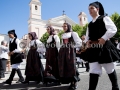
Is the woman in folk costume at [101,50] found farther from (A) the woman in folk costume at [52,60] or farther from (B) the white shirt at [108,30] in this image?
(A) the woman in folk costume at [52,60]

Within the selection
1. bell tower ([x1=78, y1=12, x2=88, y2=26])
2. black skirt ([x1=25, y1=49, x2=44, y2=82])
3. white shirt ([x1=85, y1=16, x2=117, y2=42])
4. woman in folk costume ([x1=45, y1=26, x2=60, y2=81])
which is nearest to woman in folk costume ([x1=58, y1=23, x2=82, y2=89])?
woman in folk costume ([x1=45, y1=26, x2=60, y2=81])

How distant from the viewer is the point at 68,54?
3.86 m

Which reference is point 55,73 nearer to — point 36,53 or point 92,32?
point 36,53

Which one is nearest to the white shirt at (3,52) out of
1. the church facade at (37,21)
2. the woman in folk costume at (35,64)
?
the woman in folk costume at (35,64)

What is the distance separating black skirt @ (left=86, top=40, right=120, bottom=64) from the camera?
2.49m

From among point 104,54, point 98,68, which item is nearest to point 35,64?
point 98,68

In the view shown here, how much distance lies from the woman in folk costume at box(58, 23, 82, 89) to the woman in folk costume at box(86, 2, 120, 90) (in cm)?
115

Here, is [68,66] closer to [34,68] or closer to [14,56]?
[34,68]

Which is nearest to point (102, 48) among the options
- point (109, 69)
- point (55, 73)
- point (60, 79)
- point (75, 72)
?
point (109, 69)

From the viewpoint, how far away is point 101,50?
100 inches

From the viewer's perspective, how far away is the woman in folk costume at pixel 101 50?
2.50m

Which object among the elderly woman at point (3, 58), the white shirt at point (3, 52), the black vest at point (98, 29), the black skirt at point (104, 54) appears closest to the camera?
the black skirt at point (104, 54)

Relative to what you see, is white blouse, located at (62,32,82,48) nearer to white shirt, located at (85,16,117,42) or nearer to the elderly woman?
white shirt, located at (85,16,117,42)

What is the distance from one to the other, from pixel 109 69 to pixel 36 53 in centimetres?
257
